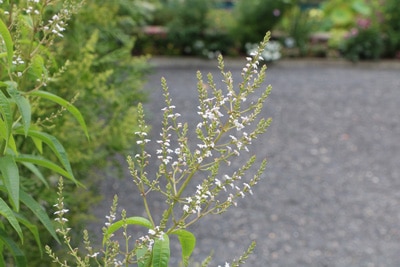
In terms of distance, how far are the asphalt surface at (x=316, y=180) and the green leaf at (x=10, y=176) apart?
3.55m

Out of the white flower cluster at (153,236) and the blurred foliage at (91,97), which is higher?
the white flower cluster at (153,236)

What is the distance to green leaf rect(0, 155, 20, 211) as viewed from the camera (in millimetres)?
1827

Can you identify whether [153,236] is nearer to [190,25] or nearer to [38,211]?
[38,211]

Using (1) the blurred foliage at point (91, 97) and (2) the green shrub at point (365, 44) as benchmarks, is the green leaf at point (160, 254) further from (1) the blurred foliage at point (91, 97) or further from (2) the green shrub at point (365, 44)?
(2) the green shrub at point (365, 44)

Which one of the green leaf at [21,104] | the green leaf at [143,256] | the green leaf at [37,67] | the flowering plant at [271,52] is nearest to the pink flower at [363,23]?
the flowering plant at [271,52]

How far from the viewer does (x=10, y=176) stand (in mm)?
1880

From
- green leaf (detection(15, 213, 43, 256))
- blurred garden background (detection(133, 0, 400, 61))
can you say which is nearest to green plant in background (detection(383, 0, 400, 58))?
blurred garden background (detection(133, 0, 400, 61))

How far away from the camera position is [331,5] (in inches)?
500

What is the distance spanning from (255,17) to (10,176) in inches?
385

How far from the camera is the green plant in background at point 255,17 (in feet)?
37.3

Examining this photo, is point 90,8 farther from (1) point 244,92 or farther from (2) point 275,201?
(1) point 244,92

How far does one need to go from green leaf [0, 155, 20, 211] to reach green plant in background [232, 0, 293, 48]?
31.3 feet

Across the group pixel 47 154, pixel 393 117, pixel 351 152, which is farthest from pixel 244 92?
pixel 393 117

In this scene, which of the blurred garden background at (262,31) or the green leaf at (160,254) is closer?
the green leaf at (160,254)
